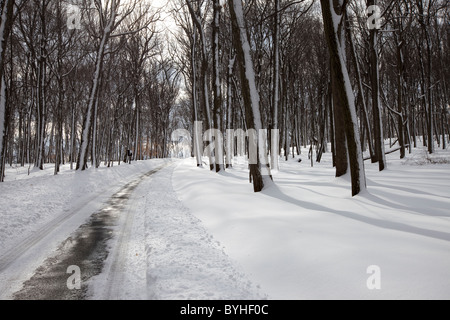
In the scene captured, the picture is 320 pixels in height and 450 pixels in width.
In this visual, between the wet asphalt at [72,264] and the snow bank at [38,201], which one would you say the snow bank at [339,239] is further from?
the snow bank at [38,201]

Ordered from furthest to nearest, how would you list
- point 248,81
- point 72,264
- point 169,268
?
point 248,81 < point 72,264 < point 169,268

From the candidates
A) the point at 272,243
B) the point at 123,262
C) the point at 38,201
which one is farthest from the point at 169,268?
the point at 38,201

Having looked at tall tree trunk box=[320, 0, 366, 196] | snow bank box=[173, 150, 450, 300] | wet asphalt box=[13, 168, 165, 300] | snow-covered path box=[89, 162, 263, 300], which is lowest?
snow-covered path box=[89, 162, 263, 300]

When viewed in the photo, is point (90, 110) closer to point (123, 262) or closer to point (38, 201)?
point (38, 201)

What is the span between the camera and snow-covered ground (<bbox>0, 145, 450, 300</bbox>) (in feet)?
9.12

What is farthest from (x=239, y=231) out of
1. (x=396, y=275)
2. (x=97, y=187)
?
(x=97, y=187)

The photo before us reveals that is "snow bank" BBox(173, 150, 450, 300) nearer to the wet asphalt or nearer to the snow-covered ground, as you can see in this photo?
the snow-covered ground

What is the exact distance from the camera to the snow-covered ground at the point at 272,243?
278cm

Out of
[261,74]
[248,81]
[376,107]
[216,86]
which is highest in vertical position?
[261,74]

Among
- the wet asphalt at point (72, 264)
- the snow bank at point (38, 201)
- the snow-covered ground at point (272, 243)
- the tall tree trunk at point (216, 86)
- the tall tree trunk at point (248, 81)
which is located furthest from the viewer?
the tall tree trunk at point (216, 86)

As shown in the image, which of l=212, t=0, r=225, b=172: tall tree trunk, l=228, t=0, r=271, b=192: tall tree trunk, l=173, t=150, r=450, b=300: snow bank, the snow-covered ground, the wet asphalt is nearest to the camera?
l=173, t=150, r=450, b=300: snow bank

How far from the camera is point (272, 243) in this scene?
3904mm

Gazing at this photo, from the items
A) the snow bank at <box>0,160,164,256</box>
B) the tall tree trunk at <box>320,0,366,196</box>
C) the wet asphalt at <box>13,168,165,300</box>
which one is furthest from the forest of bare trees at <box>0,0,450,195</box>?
the wet asphalt at <box>13,168,165,300</box>

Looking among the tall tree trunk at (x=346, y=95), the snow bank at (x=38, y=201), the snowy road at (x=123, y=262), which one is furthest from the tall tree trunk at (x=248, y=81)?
the snow bank at (x=38, y=201)
